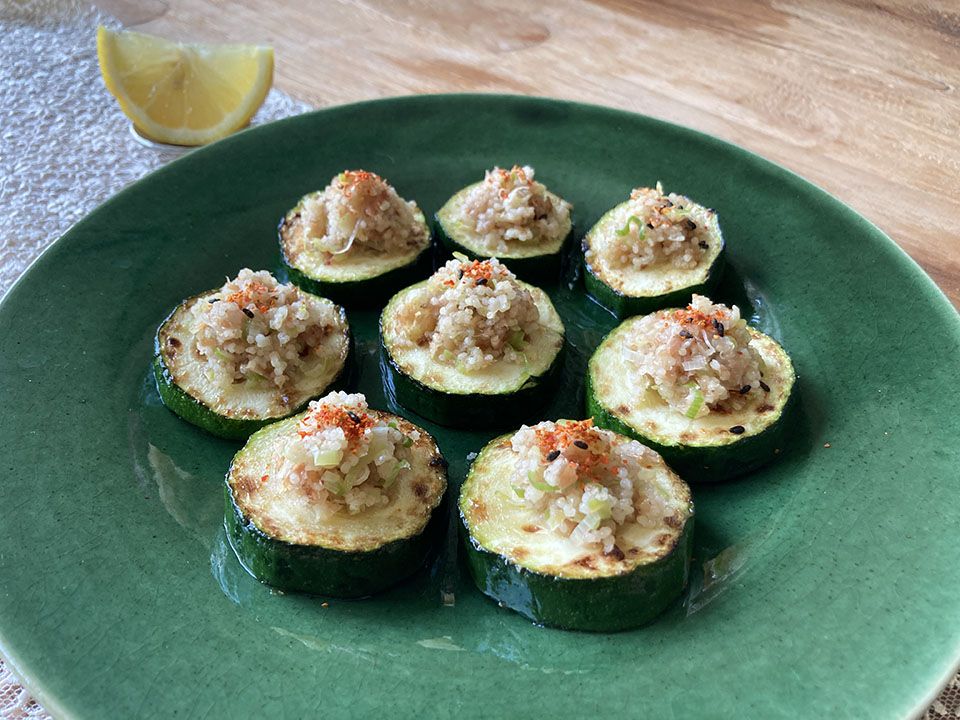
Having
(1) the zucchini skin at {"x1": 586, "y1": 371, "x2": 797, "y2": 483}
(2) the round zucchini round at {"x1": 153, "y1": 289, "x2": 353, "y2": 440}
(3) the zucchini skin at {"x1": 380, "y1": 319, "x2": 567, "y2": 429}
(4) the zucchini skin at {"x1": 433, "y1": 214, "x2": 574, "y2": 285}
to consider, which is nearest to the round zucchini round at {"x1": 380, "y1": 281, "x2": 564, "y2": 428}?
(3) the zucchini skin at {"x1": 380, "y1": 319, "x2": 567, "y2": 429}

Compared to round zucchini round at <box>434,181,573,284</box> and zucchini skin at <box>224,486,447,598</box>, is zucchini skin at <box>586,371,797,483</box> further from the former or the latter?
round zucchini round at <box>434,181,573,284</box>

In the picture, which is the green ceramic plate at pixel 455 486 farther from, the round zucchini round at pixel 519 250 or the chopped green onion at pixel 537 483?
the chopped green onion at pixel 537 483

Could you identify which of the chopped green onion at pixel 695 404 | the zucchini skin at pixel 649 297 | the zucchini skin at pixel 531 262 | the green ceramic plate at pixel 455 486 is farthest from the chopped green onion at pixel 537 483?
the zucchini skin at pixel 531 262

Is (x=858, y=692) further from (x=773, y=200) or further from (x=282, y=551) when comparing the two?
(x=773, y=200)

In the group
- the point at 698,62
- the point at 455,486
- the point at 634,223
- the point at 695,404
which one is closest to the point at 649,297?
the point at 634,223

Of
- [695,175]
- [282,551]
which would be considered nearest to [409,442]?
[282,551]
